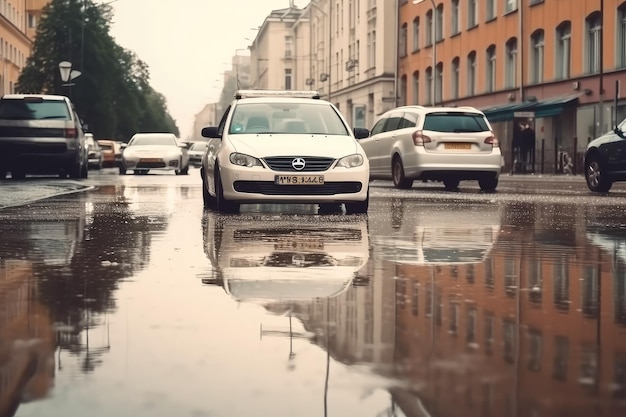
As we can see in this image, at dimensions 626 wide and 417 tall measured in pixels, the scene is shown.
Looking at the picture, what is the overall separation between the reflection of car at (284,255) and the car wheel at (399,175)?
11.0 metres

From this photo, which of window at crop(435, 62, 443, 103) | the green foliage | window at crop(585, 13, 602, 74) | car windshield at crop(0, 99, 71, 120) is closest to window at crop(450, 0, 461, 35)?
window at crop(435, 62, 443, 103)

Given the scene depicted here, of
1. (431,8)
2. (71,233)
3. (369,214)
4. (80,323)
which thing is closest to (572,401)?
(80,323)

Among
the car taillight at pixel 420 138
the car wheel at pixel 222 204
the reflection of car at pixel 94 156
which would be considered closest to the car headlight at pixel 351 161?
the car wheel at pixel 222 204

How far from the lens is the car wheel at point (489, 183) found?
2347 cm

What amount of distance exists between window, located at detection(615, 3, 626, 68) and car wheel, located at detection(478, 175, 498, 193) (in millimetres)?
16640

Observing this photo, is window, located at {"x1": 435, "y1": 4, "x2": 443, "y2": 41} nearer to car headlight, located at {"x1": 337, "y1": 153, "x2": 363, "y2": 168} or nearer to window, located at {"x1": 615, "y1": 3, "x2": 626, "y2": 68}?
window, located at {"x1": 615, "y1": 3, "x2": 626, "y2": 68}

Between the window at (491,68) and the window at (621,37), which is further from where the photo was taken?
the window at (491,68)

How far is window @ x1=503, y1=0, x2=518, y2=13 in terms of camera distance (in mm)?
48591

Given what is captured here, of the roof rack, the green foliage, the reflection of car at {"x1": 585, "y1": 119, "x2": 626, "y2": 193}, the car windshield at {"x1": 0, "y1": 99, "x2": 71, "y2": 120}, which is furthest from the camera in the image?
the green foliage

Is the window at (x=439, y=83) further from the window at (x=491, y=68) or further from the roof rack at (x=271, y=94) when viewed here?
the roof rack at (x=271, y=94)

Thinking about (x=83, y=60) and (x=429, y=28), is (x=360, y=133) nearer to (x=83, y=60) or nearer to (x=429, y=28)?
(x=429, y=28)

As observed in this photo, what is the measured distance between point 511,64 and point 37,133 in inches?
1062

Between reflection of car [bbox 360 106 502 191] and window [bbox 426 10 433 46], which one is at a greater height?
window [bbox 426 10 433 46]

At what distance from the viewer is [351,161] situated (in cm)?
1413
